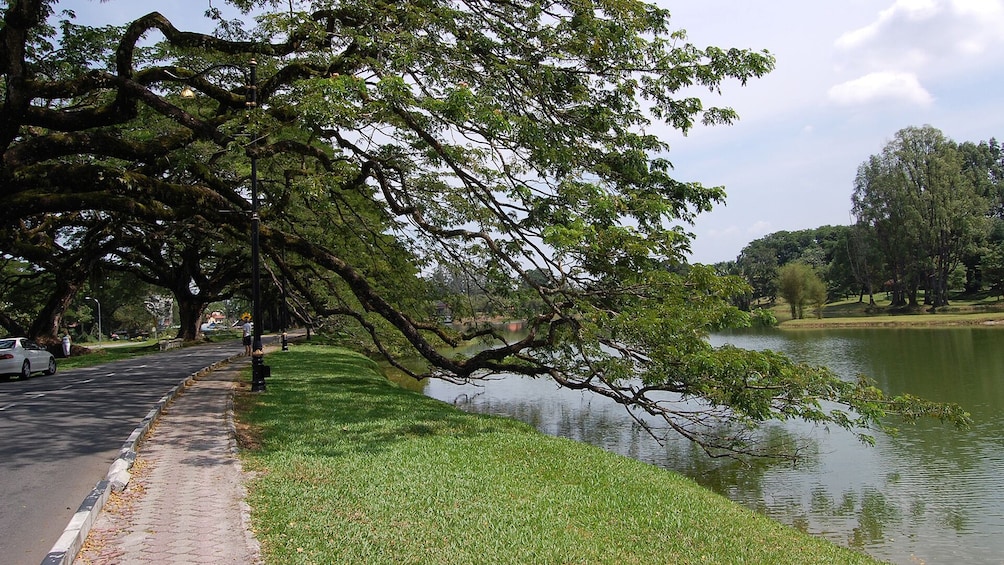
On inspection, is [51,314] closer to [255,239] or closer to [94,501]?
[255,239]

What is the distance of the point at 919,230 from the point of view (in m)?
56.0

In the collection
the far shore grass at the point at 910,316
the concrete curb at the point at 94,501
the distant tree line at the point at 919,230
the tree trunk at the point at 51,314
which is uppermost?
the distant tree line at the point at 919,230

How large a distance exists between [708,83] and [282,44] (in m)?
8.22

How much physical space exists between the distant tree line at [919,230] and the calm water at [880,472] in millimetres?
35812

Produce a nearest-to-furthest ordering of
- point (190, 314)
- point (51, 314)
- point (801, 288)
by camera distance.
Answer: point (51, 314), point (190, 314), point (801, 288)

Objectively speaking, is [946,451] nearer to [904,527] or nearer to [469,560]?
[904,527]

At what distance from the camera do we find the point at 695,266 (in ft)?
33.5

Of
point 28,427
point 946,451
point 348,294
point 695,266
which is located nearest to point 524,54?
point 695,266

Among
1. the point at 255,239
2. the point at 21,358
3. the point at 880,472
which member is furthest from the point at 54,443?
the point at 880,472

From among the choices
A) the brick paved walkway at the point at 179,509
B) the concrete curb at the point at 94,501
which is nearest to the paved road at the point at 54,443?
the concrete curb at the point at 94,501

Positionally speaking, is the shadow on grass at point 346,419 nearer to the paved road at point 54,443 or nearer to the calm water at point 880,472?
the paved road at point 54,443

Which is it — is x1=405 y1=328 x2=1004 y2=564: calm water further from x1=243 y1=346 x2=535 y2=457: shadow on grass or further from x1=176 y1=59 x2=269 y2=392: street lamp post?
x1=176 y1=59 x2=269 y2=392: street lamp post

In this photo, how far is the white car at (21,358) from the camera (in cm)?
1814

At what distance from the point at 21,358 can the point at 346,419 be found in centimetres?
1285
